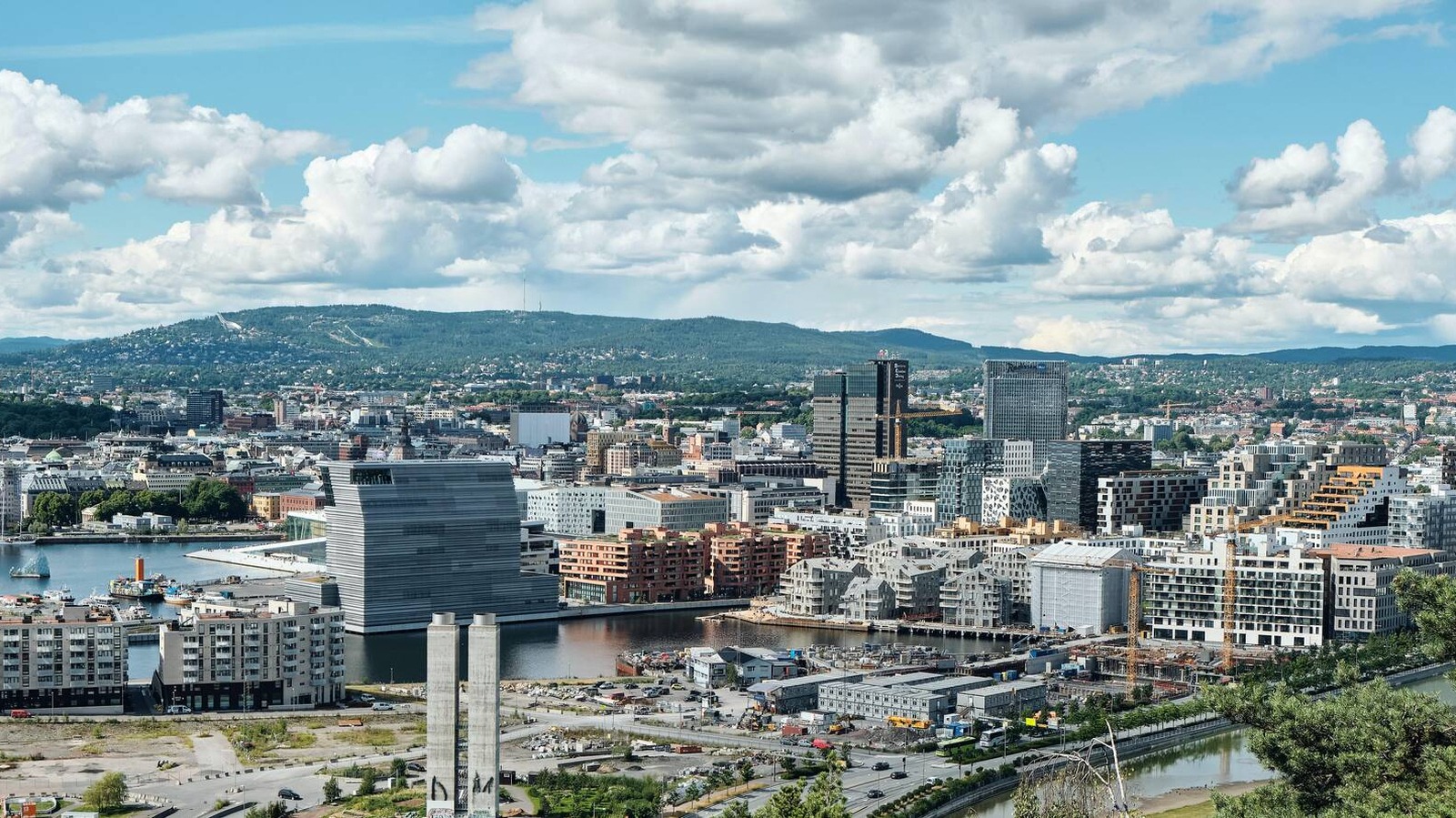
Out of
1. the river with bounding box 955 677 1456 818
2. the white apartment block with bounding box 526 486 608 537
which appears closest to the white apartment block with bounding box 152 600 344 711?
the river with bounding box 955 677 1456 818

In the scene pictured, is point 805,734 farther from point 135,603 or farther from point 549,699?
point 135,603

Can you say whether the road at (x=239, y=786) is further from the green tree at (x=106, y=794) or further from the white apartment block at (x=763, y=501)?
the white apartment block at (x=763, y=501)

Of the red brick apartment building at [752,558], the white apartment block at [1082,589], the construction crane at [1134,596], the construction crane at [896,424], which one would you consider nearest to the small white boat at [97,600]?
the red brick apartment building at [752,558]

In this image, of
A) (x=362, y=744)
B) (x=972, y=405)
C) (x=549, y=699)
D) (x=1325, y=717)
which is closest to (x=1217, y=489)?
(x=549, y=699)

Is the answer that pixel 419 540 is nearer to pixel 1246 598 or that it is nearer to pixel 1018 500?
pixel 1246 598

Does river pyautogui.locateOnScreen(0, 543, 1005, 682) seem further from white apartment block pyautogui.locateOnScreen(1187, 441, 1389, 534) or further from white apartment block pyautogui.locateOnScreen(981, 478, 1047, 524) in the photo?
white apartment block pyautogui.locateOnScreen(981, 478, 1047, 524)

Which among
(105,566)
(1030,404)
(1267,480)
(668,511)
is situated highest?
(1030,404)

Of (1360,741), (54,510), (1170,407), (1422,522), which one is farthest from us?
(1170,407)

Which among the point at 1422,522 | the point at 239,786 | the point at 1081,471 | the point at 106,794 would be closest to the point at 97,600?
the point at 239,786
